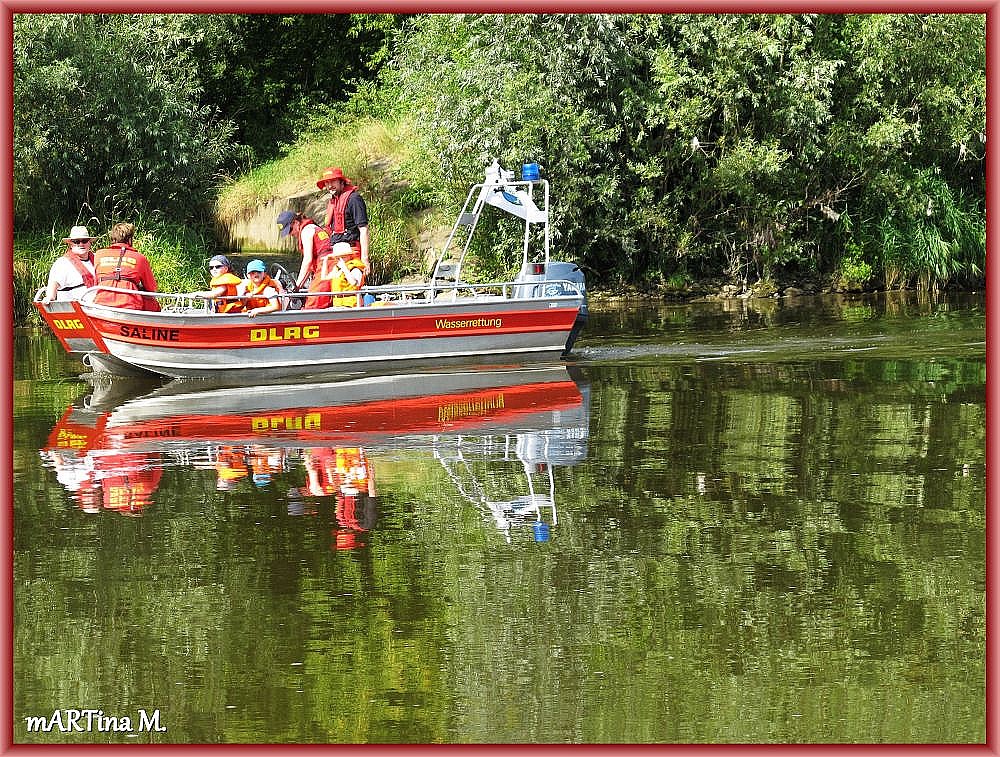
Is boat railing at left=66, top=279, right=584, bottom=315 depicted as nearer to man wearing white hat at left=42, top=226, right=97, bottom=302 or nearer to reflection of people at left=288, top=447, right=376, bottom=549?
man wearing white hat at left=42, top=226, right=97, bottom=302

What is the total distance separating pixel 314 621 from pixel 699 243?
2198 cm

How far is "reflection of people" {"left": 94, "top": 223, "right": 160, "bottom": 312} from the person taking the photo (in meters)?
18.2

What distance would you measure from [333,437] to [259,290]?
16.2 ft

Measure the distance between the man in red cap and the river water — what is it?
286 cm

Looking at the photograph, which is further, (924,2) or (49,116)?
(49,116)

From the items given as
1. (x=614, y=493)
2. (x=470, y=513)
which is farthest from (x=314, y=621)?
(x=614, y=493)

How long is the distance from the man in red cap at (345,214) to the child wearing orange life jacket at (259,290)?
3.25 feet

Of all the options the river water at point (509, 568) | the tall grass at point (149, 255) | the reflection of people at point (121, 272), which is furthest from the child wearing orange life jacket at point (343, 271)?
the tall grass at point (149, 255)

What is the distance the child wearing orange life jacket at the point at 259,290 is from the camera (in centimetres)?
1792

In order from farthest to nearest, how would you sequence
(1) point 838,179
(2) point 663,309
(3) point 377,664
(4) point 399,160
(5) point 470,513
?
(4) point 399,160
(1) point 838,179
(2) point 663,309
(5) point 470,513
(3) point 377,664

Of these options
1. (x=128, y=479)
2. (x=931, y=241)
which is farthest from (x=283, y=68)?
(x=128, y=479)

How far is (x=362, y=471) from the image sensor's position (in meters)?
11.8

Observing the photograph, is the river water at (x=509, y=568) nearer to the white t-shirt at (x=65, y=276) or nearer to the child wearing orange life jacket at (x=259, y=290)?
the child wearing orange life jacket at (x=259, y=290)

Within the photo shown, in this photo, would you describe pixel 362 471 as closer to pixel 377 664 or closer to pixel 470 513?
pixel 470 513
